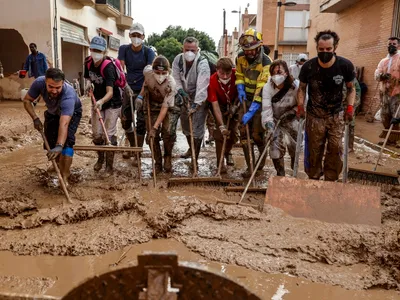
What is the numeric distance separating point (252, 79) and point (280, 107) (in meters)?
0.56

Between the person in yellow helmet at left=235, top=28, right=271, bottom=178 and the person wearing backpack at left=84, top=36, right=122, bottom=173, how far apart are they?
5.41 feet

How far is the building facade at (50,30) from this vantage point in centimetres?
1153

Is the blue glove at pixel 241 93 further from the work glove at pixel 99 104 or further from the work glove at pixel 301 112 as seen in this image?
the work glove at pixel 99 104

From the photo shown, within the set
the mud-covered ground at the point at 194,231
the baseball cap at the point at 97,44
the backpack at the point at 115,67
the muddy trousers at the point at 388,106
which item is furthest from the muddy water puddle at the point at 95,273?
the muddy trousers at the point at 388,106

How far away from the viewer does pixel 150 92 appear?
5316 millimetres

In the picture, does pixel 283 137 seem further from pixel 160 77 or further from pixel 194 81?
pixel 160 77

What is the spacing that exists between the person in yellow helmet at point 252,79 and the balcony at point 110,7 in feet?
42.7

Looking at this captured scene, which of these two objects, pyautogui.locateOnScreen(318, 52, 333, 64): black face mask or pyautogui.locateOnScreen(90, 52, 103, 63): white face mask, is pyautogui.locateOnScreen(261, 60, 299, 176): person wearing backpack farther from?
pyautogui.locateOnScreen(90, 52, 103, 63): white face mask

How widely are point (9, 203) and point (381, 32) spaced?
36.8ft

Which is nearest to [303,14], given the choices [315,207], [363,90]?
[363,90]

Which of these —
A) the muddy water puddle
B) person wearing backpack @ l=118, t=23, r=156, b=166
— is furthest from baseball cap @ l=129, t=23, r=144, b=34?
the muddy water puddle

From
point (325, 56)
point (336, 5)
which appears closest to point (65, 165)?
point (325, 56)

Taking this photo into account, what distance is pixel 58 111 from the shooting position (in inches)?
180

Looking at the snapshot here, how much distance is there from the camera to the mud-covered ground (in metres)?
2.98
